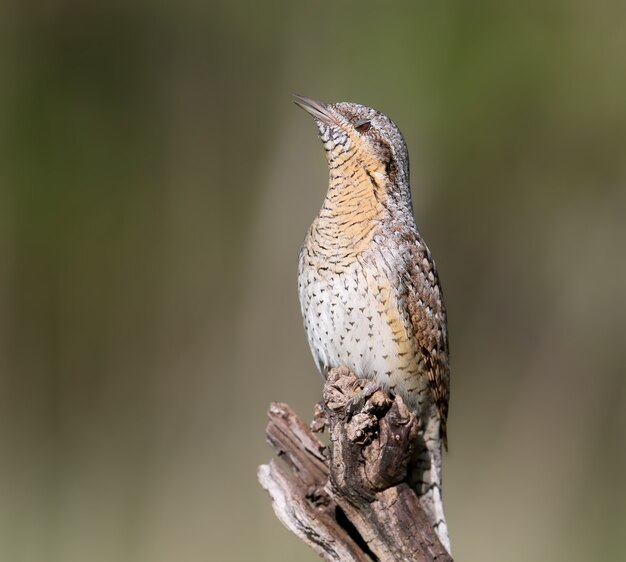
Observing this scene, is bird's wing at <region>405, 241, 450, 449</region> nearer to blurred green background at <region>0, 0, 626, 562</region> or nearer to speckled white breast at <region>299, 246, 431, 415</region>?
speckled white breast at <region>299, 246, 431, 415</region>

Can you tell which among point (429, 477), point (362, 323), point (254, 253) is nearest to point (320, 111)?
point (362, 323)

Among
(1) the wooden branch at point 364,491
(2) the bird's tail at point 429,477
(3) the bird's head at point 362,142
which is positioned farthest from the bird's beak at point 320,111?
(2) the bird's tail at point 429,477

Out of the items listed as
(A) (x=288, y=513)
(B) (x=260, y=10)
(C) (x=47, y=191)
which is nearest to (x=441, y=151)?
(B) (x=260, y=10)

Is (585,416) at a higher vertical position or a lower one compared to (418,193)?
lower

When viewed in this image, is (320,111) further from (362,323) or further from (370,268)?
(362,323)

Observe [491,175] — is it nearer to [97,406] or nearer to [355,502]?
[97,406]

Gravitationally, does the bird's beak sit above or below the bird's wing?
above

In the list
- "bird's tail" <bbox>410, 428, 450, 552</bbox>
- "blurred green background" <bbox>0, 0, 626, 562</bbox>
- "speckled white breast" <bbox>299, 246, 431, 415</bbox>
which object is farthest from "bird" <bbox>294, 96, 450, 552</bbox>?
"blurred green background" <bbox>0, 0, 626, 562</bbox>
